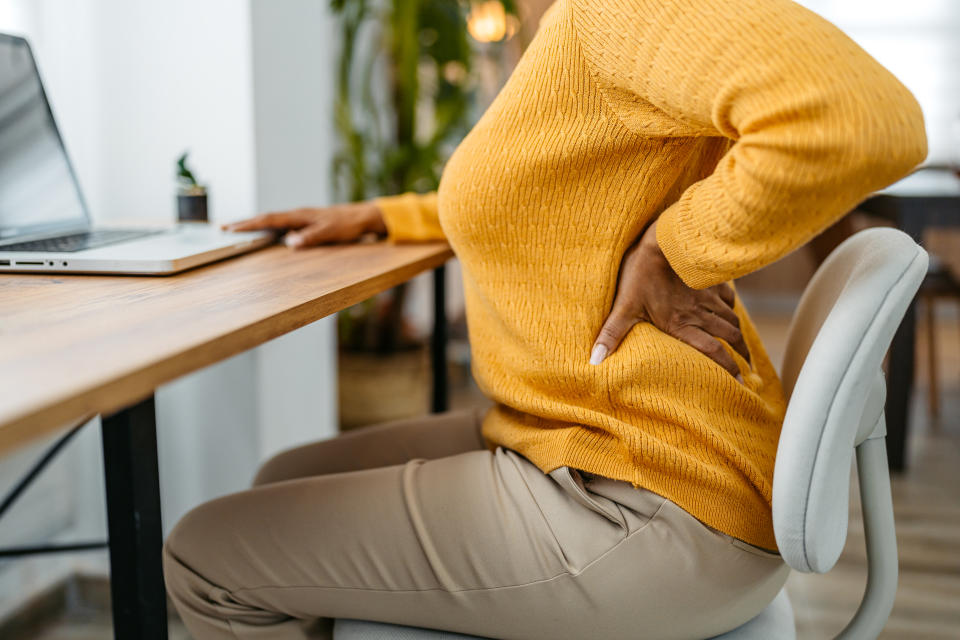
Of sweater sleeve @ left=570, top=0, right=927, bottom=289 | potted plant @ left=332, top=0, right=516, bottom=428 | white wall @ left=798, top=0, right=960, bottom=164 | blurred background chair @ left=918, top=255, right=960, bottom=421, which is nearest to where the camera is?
sweater sleeve @ left=570, top=0, right=927, bottom=289

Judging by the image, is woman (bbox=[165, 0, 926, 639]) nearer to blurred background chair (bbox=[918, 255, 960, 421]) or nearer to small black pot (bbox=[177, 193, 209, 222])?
small black pot (bbox=[177, 193, 209, 222])

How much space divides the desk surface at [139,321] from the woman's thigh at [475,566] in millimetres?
195

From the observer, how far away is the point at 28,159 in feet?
3.95

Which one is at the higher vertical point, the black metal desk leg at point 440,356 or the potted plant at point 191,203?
the potted plant at point 191,203

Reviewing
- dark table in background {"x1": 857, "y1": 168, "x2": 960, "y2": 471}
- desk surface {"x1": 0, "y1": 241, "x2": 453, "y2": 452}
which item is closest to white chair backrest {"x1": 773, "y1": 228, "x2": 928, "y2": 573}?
desk surface {"x1": 0, "y1": 241, "x2": 453, "y2": 452}

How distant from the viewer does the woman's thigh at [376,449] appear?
1023mm

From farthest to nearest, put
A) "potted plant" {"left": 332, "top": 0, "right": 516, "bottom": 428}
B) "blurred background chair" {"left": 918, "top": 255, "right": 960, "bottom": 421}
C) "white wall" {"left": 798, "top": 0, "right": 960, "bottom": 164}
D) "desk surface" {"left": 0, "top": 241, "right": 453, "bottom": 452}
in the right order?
"white wall" {"left": 798, "top": 0, "right": 960, "bottom": 164} → "blurred background chair" {"left": 918, "top": 255, "right": 960, "bottom": 421} → "potted plant" {"left": 332, "top": 0, "right": 516, "bottom": 428} → "desk surface" {"left": 0, "top": 241, "right": 453, "bottom": 452}

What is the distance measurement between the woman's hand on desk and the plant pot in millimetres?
1444

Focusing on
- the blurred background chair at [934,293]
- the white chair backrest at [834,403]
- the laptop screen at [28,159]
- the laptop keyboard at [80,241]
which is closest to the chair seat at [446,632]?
the white chair backrest at [834,403]

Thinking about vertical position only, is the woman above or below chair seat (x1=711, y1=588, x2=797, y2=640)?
above

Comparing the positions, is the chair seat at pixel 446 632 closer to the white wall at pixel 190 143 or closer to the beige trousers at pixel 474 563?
the beige trousers at pixel 474 563


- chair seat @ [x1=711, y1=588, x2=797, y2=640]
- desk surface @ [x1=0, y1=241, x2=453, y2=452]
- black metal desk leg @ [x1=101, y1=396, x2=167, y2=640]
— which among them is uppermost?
desk surface @ [x1=0, y1=241, x2=453, y2=452]

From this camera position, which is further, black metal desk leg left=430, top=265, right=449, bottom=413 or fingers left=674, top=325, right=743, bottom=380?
black metal desk leg left=430, top=265, right=449, bottom=413

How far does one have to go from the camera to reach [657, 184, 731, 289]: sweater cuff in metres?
0.71
